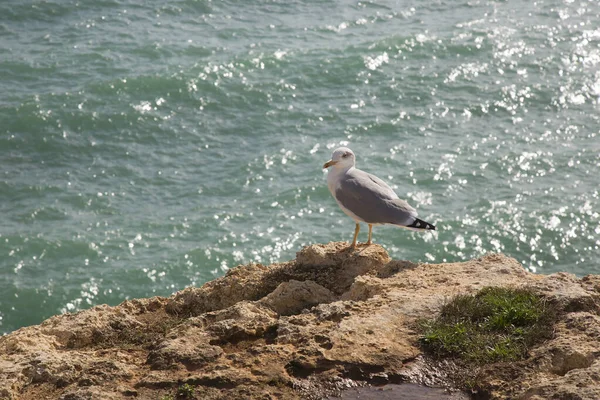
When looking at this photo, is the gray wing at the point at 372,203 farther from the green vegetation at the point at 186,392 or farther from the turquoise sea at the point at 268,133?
the turquoise sea at the point at 268,133

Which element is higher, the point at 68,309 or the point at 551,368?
the point at 551,368

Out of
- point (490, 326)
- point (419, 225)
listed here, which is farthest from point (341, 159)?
point (490, 326)

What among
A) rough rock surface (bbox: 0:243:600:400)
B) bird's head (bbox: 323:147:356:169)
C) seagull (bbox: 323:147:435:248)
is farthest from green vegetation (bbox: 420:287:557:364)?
bird's head (bbox: 323:147:356:169)

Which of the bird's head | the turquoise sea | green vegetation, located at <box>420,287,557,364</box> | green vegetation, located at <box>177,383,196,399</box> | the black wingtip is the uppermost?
the bird's head

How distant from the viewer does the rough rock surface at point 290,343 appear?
235 inches

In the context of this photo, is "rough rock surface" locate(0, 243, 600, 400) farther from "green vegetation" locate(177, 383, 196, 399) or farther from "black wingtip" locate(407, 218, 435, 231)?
"black wingtip" locate(407, 218, 435, 231)

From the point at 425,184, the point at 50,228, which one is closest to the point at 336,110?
the point at 425,184

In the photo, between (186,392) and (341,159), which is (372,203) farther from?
(186,392)

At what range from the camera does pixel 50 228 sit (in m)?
16.2

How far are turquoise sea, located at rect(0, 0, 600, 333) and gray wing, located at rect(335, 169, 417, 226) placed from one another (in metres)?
6.50

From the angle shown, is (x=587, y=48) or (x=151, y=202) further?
(x=587, y=48)

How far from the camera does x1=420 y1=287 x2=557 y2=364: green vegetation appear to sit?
634 cm

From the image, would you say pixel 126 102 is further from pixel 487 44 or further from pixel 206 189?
pixel 487 44

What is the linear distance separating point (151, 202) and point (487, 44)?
10.7 m
